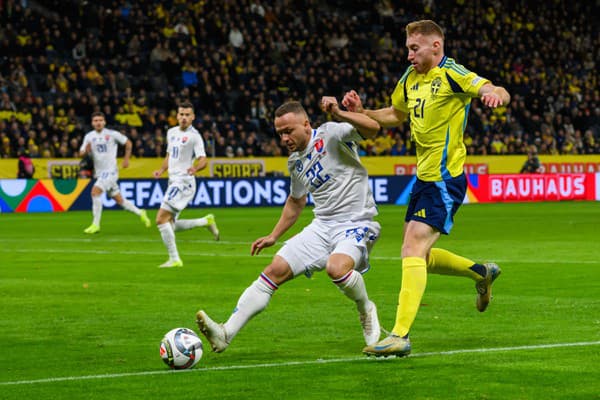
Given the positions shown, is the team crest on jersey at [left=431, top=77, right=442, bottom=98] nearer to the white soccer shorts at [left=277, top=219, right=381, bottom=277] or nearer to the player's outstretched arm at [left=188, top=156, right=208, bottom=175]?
the white soccer shorts at [left=277, top=219, right=381, bottom=277]

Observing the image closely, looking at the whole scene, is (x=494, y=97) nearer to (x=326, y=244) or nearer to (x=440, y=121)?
(x=440, y=121)

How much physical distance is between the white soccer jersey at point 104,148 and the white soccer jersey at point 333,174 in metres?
16.9

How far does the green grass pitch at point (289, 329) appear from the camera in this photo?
6.71 meters

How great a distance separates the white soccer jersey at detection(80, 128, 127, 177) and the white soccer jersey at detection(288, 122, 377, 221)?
1687 cm

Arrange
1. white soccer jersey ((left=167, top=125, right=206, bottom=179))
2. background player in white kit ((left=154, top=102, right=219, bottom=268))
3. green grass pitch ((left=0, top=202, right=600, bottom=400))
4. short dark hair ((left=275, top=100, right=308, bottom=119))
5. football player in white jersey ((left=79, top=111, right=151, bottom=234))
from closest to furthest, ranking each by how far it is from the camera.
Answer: green grass pitch ((left=0, top=202, right=600, bottom=400)), short dark hair ((left=275, top=100, right=308, bottom=119)), background player in white kit ((left=154, top=102, right=219, bottom=268)), white soccer jersey ((left=167, top=125, right=206, bottom=179)), football player in white jersey ((left=79, top=111, right=151, bottom=234))

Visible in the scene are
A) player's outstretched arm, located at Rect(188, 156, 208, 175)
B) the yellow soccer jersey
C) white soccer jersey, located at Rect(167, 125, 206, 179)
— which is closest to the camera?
the yellow soccer jersey

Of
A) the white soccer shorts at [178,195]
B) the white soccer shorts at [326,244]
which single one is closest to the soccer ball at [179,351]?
the white soccer shorts at [326,244]

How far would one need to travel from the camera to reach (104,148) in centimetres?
2502

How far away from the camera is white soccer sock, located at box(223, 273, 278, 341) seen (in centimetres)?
792

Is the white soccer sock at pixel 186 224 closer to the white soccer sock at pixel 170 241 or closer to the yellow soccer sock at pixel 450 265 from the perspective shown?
the white soccer sock at pixel 170 241

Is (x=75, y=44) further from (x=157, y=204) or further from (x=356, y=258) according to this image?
(x=356, y=258)

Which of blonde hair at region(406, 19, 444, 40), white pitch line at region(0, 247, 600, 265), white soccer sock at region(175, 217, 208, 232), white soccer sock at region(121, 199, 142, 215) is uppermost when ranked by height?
blonde hair at region(406, 19, 444, 40)

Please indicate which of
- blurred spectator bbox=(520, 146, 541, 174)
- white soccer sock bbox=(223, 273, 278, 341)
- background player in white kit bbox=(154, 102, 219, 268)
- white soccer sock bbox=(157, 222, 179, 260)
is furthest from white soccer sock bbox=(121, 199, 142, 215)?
blurred spectator bbox=(520, 146, 541, 174)

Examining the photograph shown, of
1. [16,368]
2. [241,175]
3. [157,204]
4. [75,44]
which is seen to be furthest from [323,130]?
[75,44]
